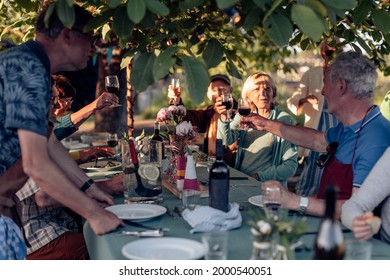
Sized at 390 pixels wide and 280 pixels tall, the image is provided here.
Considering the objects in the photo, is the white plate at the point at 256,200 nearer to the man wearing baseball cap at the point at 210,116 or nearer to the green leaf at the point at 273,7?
the green leaf at the point at 273,7

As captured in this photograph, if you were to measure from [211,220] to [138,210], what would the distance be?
0.49m

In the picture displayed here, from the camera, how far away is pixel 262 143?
447cm

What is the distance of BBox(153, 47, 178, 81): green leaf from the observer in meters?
2.07

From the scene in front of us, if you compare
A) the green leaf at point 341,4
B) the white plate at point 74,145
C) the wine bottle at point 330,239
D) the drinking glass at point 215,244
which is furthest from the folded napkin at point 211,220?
the white plate at point 74,145

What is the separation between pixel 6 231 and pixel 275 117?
105 inches

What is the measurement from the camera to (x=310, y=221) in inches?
101

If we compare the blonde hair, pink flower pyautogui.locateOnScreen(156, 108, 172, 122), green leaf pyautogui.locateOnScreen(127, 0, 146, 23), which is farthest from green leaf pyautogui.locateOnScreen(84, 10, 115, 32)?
the blonde hair

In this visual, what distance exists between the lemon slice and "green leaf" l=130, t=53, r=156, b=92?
2.69 feet

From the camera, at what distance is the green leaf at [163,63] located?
2.07 m

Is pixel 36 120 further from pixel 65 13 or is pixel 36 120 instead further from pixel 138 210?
pixel 138 210

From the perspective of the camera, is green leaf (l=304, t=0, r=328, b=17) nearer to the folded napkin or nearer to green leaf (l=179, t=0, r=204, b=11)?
green leaf (l=179, t=0, r=204, b=11)

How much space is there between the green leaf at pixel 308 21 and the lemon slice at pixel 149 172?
4.31ft

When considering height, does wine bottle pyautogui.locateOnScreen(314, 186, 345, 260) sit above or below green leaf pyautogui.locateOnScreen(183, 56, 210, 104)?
below
